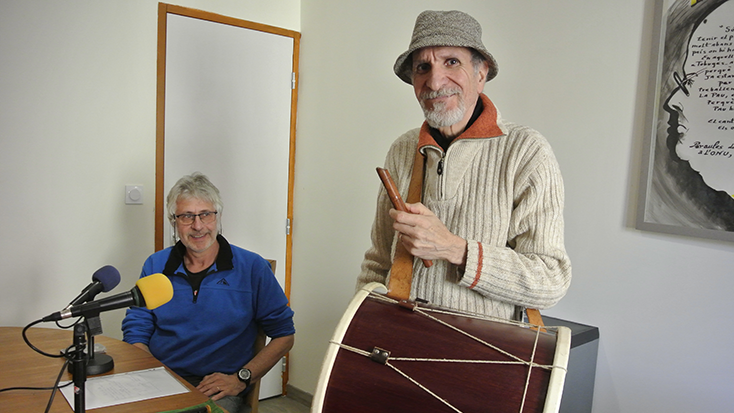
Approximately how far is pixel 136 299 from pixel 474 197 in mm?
815

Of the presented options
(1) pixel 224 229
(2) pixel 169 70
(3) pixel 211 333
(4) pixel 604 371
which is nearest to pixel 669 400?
(4) pixel 604 371

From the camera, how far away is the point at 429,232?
126 cm

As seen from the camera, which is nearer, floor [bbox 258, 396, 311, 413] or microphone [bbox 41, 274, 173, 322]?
microphone [bbox 41, 274, 173, 322]

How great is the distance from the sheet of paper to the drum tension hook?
57 centimetres

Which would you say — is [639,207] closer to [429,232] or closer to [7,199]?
[429,232]

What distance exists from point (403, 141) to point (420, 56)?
0.89 ft

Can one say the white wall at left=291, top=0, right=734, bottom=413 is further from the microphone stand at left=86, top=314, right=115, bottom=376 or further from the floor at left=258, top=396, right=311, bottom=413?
the floor at left=258, top=396, right=311, bottom=413

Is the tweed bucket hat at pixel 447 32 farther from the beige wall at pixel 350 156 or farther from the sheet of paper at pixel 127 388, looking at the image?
the sheet of paper at pixel 127 388

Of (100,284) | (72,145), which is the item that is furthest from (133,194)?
(100,284)

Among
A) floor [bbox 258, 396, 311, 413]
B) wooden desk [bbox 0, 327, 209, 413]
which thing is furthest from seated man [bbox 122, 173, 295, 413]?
floor [bbox 258, 396, 311, 413]

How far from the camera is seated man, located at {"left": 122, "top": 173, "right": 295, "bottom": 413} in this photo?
201cm

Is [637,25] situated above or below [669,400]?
above

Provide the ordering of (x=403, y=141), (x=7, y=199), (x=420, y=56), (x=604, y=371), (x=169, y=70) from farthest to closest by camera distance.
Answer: (x=169, y=70) < (x=7, y=199) < (x=604, y=371) < (x=403, y=141) < (x=420, y=56)

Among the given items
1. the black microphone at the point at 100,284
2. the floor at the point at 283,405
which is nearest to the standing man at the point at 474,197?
the black microphone at the point at 100,284
